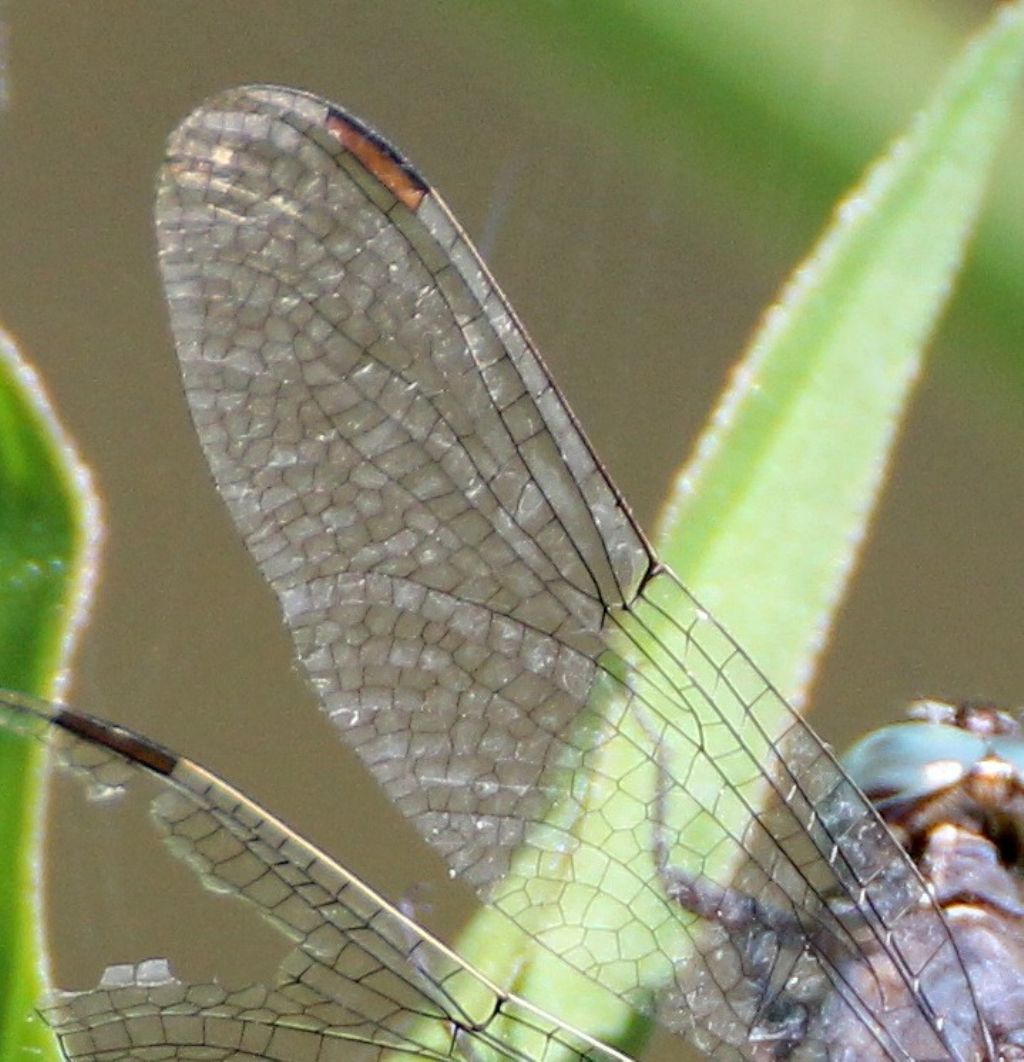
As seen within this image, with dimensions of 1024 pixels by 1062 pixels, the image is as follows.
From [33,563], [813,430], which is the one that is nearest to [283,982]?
[33,563]

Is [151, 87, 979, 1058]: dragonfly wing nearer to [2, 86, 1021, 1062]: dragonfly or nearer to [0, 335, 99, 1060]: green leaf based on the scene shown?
[2, 86, 1021, 1062]: dragonfly

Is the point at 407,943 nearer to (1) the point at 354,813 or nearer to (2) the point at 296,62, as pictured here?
Result: (1) the point at 354,813

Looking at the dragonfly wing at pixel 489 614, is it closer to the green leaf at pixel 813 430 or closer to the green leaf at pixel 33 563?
the green leaf at pixel 813 430

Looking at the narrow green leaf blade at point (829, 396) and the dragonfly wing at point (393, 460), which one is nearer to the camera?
the dragonfly wing at point (393, 460)

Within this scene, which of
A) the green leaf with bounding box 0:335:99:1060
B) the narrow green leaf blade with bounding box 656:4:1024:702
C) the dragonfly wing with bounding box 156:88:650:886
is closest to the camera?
the green leaf with bounding box 0:335:99:1060

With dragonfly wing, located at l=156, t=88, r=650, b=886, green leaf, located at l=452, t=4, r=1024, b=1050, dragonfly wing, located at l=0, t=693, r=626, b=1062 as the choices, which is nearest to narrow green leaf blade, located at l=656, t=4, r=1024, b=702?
green leaf, located at l=452, t=4, r=1024, b=1050

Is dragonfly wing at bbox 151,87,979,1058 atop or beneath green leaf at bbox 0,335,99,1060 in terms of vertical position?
atop

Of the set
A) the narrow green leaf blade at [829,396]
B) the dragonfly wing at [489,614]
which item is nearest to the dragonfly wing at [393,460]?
the dragonfly wing at [489,614]

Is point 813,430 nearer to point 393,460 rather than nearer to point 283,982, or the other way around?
point 393,460

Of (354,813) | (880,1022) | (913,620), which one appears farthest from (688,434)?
(880,1022)
